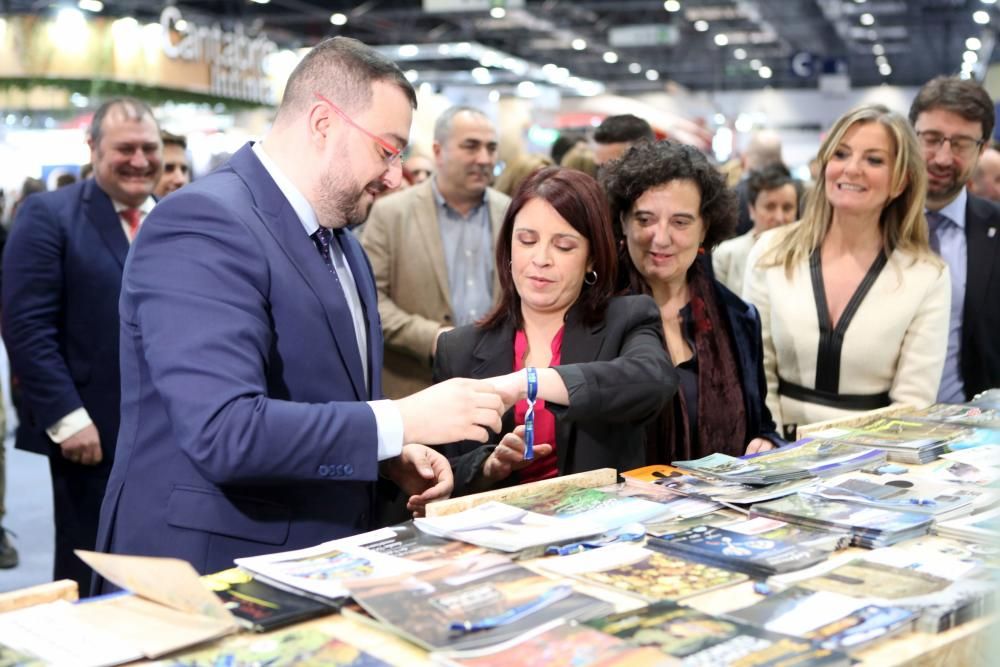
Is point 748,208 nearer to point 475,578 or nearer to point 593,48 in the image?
point 475,578

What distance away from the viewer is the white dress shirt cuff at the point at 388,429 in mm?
1945

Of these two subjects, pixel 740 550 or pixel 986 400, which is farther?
pixel 986 400

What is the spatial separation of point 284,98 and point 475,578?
1.06m

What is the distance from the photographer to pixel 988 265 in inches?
140

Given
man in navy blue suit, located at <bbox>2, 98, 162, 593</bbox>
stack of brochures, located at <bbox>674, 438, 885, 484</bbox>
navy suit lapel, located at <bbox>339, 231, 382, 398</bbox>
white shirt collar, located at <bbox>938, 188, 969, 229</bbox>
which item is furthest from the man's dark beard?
white shirt collar, located at <bbox>938, 188, 969, 229</bbox>

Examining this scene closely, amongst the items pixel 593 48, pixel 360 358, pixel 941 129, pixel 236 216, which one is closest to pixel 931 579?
pixel 360 358

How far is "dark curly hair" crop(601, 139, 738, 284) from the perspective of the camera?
9.88 feet

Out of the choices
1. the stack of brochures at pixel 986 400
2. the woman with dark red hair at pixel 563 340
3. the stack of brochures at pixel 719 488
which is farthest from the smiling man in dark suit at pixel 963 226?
the stack of brochures at pixel 719 488

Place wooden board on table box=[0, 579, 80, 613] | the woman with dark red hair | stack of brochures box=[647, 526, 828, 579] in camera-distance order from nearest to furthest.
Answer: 1. wooden board on table box=[0, 579, 80, 613]
2. stack of brochures box=[647, 526, 828, 579]
3. the woman with dark red hair

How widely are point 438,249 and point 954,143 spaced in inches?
77.4

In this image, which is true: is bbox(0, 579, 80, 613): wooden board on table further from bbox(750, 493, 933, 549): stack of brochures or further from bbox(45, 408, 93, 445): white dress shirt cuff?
bbox(45, 408, 93, 445): white dress shirt cuff

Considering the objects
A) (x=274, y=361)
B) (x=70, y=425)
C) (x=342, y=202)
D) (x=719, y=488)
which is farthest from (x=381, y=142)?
(x=70, y=425)

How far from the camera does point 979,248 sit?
359 cm

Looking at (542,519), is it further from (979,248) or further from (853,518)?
(979,248)
